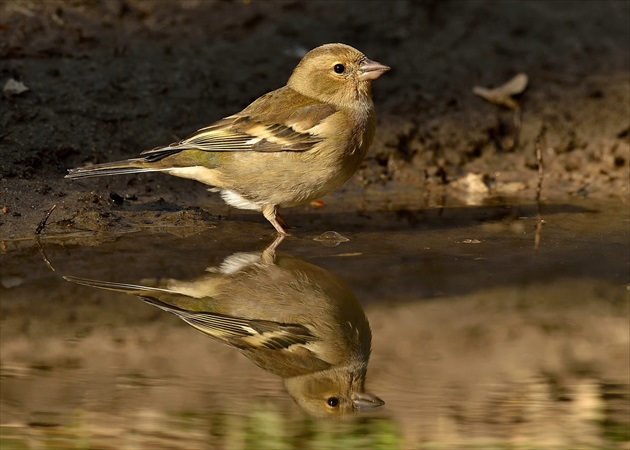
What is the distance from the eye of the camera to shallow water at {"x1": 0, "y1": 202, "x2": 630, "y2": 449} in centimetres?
396

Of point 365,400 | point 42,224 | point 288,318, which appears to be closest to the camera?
point 365,400

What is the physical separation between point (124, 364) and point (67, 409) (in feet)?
1.86

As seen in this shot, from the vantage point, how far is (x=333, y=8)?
9.49m

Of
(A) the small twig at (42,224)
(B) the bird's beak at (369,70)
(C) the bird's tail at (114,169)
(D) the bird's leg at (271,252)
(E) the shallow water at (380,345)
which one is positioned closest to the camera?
(E) the shallow water at (380,345)

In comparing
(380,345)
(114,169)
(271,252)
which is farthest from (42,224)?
(380,345)

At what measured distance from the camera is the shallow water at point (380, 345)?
3.96 m

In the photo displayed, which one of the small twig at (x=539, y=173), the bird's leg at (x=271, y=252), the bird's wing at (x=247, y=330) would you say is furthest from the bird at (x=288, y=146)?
the bird's wing at (x=247, y=330)

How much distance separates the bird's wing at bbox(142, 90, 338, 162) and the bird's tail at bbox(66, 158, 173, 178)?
62mm

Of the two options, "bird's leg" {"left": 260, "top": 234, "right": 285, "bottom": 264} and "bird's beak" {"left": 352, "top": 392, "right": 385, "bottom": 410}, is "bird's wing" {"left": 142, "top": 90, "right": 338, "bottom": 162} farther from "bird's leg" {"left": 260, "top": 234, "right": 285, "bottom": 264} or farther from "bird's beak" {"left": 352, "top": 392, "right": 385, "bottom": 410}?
"bird's beak" {"left": 352, "top": 392, "right": 385, "bottom": 410}

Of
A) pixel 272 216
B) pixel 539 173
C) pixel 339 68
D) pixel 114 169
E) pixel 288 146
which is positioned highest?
pixel 339 68

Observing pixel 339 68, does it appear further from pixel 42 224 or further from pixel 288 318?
pixel 288 318

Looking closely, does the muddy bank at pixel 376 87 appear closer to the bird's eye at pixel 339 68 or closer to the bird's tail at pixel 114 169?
the bird's tail at pixel 114 169

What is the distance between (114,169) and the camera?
7.08 m

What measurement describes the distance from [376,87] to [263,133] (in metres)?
2.20
